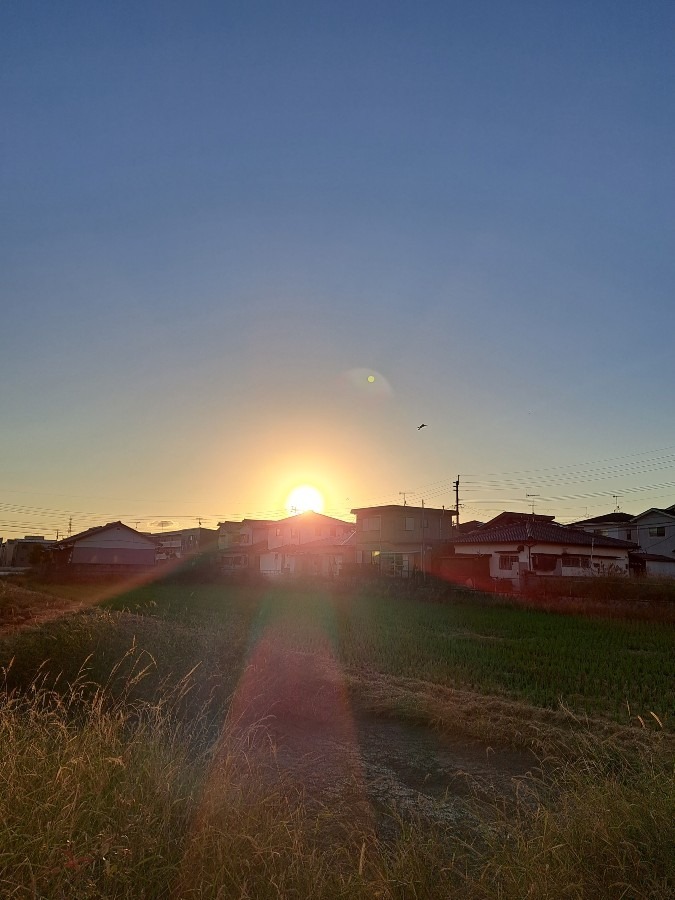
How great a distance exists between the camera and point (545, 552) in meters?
36.0

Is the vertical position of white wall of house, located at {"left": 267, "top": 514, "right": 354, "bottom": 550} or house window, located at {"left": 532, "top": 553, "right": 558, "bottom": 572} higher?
white wall of house, located at {"left": 267, "top": 514, "right": 354, "bottom": 550}

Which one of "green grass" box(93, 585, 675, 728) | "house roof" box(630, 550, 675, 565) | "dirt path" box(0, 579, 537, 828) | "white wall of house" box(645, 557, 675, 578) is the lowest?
"dirt path" box(0, 579, 537, 828)

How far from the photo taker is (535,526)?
3866 centimetres

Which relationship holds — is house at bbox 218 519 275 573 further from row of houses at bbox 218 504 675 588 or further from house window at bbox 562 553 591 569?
house window at bbox 562 553 591 569

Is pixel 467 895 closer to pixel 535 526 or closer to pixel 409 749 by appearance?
pixel 409 749

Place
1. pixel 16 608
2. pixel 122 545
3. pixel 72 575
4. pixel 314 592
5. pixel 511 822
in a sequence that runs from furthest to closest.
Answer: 1. pixel 122 545
2. pixel 72 575
3. pixel 314 592
4. pixel 16 608
5. pixel 511 822

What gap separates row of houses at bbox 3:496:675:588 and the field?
64.6 ft

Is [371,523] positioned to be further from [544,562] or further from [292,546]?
[544,562]

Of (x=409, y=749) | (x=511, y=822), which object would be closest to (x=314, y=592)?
(x=409, y=749)

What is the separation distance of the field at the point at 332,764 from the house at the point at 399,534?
3047cm

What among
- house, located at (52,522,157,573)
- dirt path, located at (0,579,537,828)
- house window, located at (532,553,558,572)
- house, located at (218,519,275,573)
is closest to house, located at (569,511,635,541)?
house window, located at (532,553,558,572)

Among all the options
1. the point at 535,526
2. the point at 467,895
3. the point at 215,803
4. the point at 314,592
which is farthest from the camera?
the point at 535,526

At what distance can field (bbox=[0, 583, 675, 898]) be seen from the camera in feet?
11.4

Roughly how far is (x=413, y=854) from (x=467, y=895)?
356 millimetres
